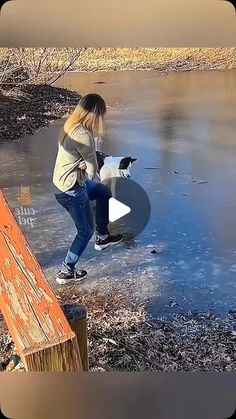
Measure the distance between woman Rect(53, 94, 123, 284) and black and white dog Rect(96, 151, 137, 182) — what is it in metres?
0.01

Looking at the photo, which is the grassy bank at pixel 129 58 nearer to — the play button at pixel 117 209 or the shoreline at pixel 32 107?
the shoreline at pixel 32 107

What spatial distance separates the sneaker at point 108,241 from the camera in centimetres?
136

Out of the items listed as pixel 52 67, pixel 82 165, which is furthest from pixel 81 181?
pixel 52 67

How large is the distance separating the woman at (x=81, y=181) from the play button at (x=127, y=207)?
15mm

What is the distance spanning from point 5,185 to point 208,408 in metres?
0.69

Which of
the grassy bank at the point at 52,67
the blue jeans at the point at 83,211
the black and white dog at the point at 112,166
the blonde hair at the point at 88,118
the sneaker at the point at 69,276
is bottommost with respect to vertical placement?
the sneaker at the point at 69,276

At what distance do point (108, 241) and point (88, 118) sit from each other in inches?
10.9

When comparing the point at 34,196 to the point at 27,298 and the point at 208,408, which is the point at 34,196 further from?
the point at 208,408

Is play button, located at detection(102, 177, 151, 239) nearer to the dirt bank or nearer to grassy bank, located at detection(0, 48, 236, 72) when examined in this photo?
the dirt bank

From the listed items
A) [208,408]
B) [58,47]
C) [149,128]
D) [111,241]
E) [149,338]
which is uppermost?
[58,47]

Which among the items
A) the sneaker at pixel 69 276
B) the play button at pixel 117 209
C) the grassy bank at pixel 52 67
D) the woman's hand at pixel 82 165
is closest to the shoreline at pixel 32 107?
the grassy bank at pixel 52 67

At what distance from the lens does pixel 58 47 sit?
128 cm

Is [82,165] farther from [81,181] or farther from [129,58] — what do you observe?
[129,58]

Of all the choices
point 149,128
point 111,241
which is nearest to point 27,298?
point 111,241
